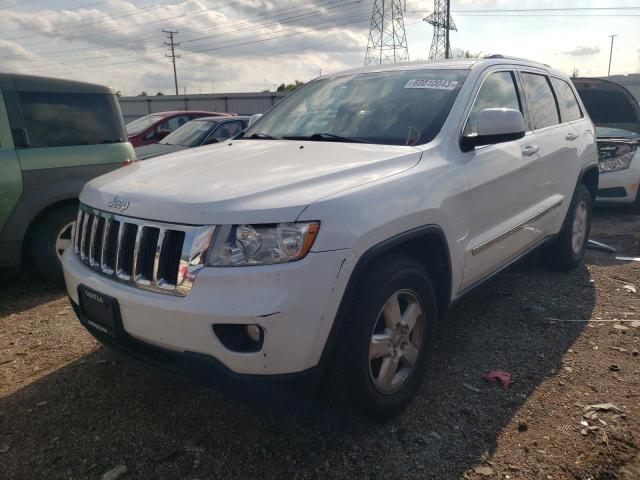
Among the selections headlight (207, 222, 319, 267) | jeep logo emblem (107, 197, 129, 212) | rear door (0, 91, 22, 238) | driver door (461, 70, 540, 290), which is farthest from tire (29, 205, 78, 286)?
driver door (461, 70, 540, 290)

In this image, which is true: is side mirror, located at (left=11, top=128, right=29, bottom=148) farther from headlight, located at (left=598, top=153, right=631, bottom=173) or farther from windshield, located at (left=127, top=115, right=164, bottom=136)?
headlight, located at (left=598, top=153, right=631, bottom=173)

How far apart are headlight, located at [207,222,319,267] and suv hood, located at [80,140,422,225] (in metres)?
0.04

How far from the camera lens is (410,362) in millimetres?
2723

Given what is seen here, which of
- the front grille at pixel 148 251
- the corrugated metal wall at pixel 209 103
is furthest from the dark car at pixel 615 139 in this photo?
the corrugated metal wall at pixel 209 103

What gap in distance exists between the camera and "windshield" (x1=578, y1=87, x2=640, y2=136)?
835cm

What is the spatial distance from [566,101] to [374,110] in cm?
246

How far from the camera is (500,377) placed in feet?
10.3

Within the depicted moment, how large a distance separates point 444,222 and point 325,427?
3.96 ft

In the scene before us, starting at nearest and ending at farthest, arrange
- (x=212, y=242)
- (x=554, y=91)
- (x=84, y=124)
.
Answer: (x=212, y=242)
(x=554, y=91)
(x=84, y=124)

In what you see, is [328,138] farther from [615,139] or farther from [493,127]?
[615,139]

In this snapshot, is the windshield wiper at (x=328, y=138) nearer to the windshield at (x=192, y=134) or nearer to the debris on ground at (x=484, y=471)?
the debris on ground at (x=484, y=471)

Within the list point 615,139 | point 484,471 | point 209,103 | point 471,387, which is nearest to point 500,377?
point 471,387

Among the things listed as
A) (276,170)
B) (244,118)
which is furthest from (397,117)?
(244,118)

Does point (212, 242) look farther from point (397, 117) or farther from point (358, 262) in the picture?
point (397, 117)
